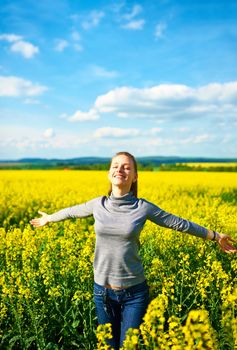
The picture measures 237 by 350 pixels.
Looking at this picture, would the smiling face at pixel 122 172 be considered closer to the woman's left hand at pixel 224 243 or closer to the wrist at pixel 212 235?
the wrist at pixel 212 235

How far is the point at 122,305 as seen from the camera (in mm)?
3701

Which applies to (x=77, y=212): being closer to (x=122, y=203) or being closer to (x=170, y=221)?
(x=122, y=203)

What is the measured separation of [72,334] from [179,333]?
2.10 meters

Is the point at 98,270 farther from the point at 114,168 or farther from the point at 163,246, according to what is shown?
the point at 163,246

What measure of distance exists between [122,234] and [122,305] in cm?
65

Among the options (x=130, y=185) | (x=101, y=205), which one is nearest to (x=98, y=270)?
(x=101, y=205)

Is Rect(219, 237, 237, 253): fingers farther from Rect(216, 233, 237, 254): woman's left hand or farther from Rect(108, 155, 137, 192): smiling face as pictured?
Rect(108, 155, 137, 192): smiling face

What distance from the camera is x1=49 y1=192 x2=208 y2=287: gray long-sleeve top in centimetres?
365

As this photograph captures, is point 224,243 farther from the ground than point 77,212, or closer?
closer

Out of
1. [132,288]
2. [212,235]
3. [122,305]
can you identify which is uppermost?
[212,235]

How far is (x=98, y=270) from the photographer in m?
3.76

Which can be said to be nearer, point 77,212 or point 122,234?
point 122,234

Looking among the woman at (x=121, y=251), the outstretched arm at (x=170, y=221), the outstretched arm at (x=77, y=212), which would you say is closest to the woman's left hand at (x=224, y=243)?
the outstretched arm at (x=170, y=221)

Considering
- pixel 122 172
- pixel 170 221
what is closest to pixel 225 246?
pixel 170 221
